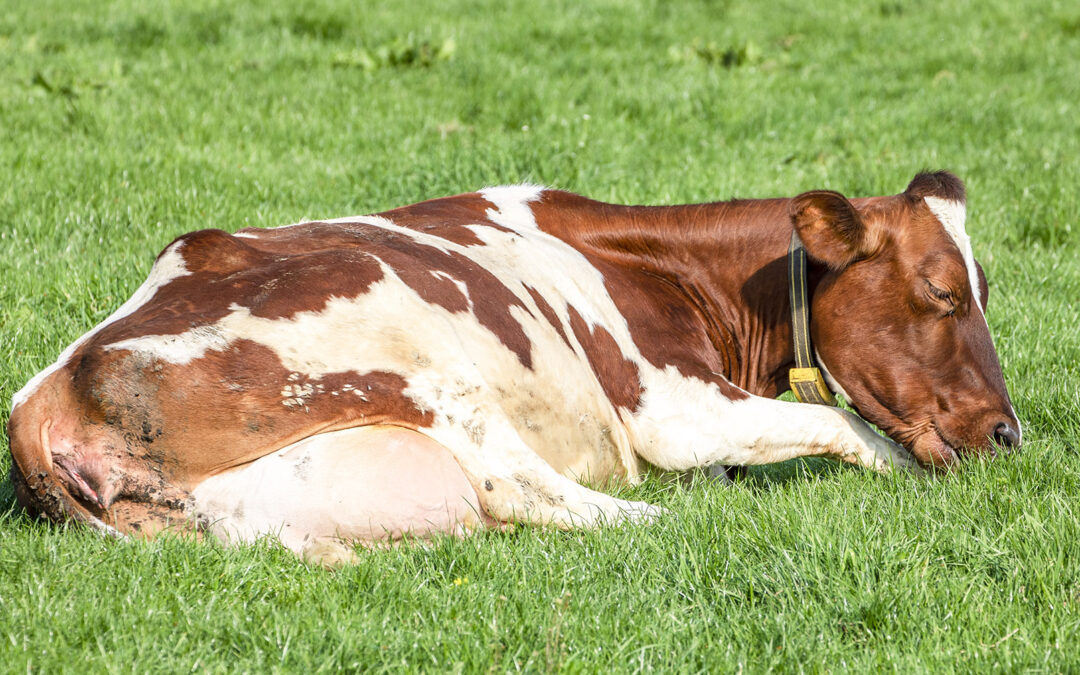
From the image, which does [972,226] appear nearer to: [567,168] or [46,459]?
[567,168]

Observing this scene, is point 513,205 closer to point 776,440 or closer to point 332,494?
point 776,440

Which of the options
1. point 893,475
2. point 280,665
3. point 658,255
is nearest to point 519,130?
point 658,255

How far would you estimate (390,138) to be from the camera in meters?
8.40

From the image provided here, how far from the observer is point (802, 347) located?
4590mm

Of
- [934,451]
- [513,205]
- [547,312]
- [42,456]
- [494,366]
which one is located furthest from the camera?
[513,205]

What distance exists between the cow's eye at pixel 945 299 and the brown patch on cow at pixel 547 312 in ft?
4.73

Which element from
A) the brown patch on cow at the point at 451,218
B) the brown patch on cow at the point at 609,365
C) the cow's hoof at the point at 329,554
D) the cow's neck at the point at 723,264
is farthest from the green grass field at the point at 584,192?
the brown patch on cow at the point at 451,218

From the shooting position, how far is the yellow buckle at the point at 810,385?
455cm

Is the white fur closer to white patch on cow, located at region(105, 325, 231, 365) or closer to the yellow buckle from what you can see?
white patch on cow, located at region(105, 325, 231, 365)

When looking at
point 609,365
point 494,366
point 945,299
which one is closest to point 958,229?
point 945,299

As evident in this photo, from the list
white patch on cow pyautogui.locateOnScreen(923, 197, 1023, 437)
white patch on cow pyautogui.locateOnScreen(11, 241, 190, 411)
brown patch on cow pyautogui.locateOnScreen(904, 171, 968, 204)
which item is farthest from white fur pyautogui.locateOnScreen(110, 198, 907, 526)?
brown patch on cow pyautogui.locateOnScreen(904, 171, 968, 204)

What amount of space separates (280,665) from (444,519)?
763 mm

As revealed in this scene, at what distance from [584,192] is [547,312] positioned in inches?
142

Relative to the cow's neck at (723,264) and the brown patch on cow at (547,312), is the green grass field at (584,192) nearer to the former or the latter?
the cow's neck at (723,264)
